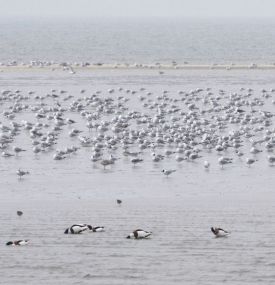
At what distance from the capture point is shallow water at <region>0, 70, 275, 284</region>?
2617 centimetres

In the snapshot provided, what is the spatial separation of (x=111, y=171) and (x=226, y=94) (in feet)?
96.0

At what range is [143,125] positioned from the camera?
53906mm

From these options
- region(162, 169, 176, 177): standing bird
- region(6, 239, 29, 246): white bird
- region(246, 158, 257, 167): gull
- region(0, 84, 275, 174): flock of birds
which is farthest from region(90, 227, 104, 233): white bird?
region(246, 158, 257, 167): gull

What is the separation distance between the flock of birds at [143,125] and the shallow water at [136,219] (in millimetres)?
398

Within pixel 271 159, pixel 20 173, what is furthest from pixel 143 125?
pixel 20 173

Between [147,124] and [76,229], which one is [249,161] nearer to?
[147,124]

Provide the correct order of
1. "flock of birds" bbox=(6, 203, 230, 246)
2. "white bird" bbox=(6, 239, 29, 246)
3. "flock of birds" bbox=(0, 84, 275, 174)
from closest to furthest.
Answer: "white bird" bbox=(6, 239, 29, 246), "flock of birds" bbox=(6, 203, 230, 246), "flock of birds" bbox=(0, 84, 275, 174)

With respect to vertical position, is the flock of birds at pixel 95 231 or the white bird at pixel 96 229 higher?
the flock of birds at pixel 95 231

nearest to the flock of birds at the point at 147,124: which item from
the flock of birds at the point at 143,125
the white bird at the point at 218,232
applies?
the flock of birds at the point at 143,125

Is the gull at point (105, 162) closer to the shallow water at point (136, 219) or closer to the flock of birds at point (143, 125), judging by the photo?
the flock of birds at point (143, 125)

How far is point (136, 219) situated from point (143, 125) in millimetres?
22219

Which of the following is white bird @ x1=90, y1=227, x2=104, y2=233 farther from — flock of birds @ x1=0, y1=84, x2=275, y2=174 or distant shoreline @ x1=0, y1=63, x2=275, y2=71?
distant shoreline @ x1=0, y1=63, x2=275, y2=71

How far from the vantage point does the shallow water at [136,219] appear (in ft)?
85.9

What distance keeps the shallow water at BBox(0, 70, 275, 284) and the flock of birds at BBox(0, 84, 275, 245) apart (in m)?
0.40
